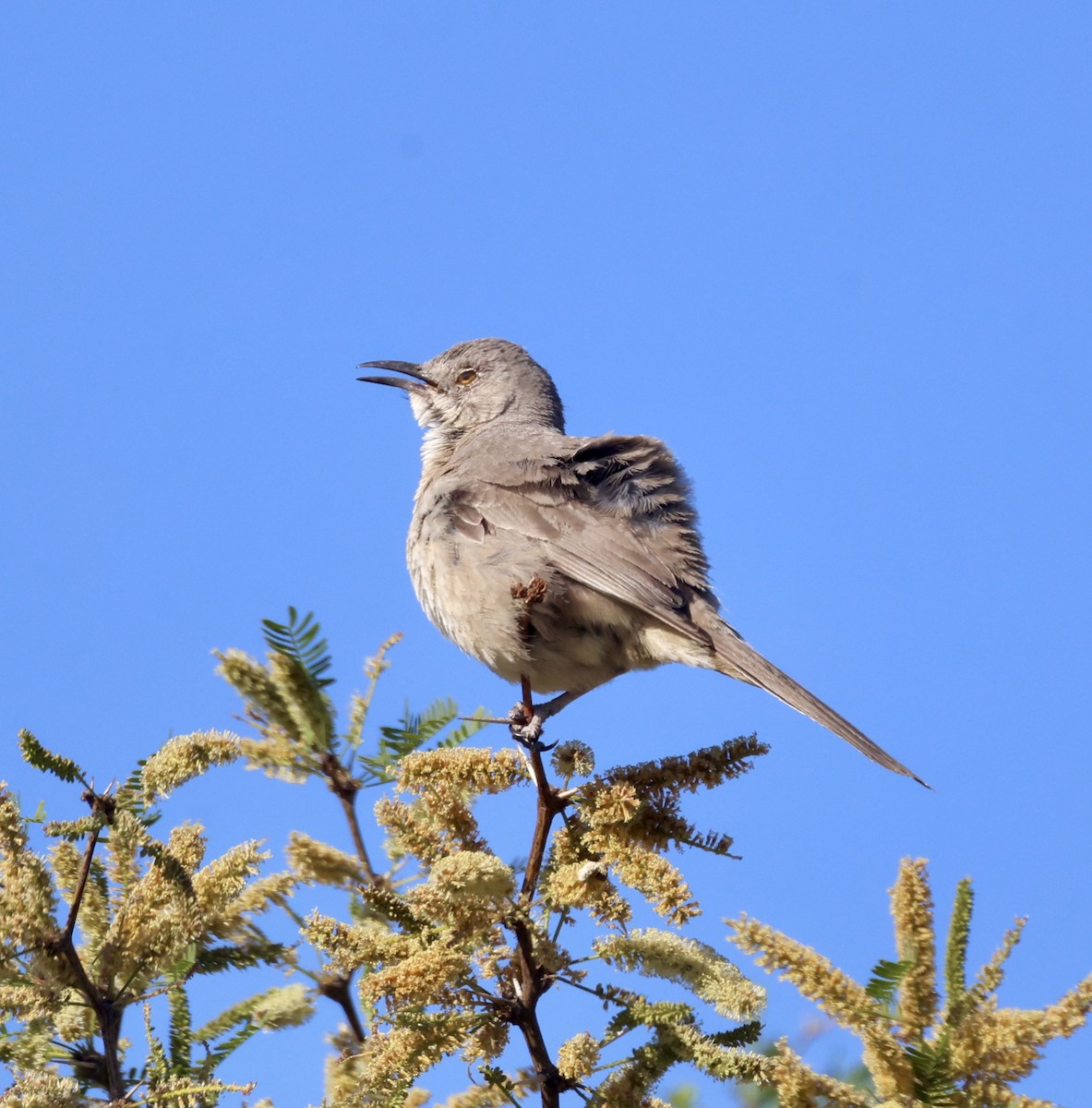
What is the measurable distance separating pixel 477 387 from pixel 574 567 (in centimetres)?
249

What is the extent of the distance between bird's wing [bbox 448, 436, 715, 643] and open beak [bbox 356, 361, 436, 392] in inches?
69.1

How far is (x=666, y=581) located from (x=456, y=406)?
2.52 m

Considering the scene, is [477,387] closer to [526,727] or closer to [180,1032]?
[526,727]

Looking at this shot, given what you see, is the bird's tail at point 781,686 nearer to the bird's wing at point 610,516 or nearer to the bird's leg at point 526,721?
the bird's wing at point 610,516

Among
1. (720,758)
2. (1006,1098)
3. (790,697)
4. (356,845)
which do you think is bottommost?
(1006,1098)

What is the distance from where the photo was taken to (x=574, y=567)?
512 cm

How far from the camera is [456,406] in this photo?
7.28 meters

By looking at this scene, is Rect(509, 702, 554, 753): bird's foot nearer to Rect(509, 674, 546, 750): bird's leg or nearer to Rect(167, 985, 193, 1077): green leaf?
Rect(509, 674, 546, 750): bird's leg

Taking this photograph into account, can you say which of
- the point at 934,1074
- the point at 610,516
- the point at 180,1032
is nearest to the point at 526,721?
the point at 180,1032

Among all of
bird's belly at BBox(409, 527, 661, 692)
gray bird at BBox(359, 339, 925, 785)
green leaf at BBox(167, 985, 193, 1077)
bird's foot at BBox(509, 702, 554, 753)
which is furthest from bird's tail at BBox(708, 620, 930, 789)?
green leaf at BBox(167, 985, 193, 1077)

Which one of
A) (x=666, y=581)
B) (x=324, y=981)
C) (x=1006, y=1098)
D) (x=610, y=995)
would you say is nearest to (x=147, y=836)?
(x=324, y=981)

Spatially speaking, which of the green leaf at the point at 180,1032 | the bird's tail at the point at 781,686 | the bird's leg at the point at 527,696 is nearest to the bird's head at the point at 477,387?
the bird's tail at the point at 781,686

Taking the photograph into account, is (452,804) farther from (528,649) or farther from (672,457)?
(672,457)

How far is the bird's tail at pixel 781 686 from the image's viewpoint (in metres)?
4.30
